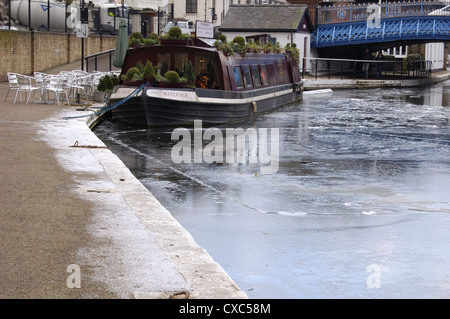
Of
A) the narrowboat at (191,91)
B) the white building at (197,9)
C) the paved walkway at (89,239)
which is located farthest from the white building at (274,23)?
the paved walkway at (89,239)

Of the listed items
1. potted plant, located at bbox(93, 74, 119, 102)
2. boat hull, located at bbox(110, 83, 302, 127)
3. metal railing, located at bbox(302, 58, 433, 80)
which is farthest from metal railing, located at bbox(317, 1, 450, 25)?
boat hull, located at bbox(110, 83, 302, 127)

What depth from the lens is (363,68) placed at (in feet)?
169

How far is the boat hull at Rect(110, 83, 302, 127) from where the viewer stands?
64.4 feet

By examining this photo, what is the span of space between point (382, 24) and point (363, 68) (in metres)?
5.97

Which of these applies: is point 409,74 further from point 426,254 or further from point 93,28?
point 426,254

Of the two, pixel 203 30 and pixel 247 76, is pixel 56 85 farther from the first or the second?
pixel 247 76

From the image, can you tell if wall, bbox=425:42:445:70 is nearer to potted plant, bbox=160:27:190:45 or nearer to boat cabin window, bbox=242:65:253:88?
boat cabin window, bbox=242:65:253:88

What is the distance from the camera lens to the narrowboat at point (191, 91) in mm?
19750

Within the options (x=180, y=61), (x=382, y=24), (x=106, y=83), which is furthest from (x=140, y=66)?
(x=382, y=24)

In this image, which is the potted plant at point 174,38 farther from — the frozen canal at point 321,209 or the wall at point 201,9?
the wall at point 201,9

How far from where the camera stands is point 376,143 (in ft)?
59.5

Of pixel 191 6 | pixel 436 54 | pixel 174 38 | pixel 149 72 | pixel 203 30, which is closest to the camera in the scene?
pixel 149 72

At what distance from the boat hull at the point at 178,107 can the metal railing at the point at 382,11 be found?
1016 inches
